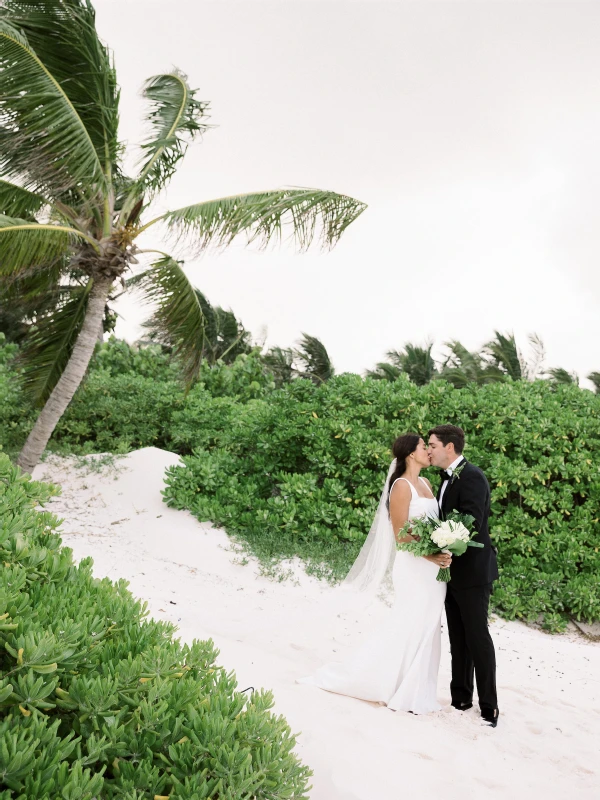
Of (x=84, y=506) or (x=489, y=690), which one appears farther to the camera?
(x=84, y=506)

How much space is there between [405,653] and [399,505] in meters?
1.08

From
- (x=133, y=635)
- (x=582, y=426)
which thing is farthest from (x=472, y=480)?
(x=582, y=426)

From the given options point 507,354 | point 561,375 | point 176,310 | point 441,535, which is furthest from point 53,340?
point 561,375

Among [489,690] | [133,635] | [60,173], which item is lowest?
[489,690]

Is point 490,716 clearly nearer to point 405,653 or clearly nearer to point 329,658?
point 405,653

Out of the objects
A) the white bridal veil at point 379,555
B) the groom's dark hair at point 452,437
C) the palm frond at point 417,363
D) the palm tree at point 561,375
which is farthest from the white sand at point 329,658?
the palm tree at point 561,375

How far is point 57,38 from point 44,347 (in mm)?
4665

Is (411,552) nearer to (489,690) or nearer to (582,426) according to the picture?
(489,690)

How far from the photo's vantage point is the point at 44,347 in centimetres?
981

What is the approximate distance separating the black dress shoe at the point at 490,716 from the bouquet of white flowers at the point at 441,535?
91 cm

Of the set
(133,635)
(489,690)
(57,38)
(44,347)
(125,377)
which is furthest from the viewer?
(125,377)

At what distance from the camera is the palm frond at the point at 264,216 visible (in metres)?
7.98

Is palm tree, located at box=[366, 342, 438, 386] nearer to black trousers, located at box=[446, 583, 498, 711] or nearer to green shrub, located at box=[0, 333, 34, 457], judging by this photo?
green shrub, located at box=[0, 333, 34, 457]

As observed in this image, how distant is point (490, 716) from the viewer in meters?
4.02
